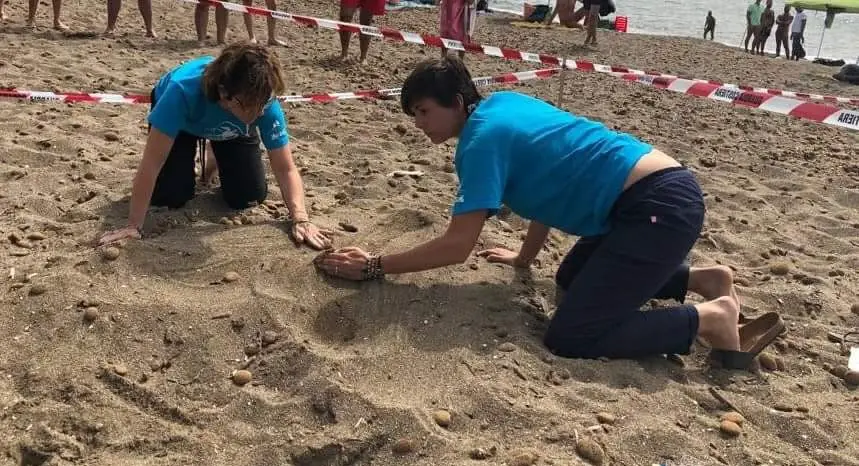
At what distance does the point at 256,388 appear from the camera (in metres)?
2.71

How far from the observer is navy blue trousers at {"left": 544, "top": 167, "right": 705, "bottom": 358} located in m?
2.93

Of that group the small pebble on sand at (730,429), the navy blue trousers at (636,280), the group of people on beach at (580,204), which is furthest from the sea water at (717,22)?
the small pebble on sand at (730,429)

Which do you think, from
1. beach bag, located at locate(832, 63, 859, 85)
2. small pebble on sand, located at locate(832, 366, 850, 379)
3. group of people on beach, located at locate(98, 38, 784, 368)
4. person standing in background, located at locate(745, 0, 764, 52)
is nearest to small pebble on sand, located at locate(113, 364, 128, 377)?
group of people on beach, located at locate(98, 38, 784, 368)

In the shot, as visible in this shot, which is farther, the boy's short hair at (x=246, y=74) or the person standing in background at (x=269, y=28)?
the person standing in background at (x=269, y=28)

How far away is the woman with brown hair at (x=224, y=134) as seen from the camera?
327cm

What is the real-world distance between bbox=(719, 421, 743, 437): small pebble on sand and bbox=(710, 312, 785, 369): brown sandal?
51 cm

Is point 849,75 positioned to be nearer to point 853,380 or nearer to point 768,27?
point 768,27

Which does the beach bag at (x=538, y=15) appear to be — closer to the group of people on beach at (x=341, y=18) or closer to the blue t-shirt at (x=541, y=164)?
the group of people on beach at (x=341, y=18)

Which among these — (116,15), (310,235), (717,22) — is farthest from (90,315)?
(717,22)

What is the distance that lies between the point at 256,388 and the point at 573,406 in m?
1.13

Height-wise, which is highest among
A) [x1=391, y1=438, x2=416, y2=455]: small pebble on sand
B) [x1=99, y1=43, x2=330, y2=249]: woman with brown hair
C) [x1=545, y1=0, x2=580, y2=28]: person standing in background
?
[x1=545, y1=0, x2=580, y2=28]: person standing in background

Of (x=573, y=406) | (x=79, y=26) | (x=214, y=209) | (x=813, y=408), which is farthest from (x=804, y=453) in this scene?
(x=79, y=26)

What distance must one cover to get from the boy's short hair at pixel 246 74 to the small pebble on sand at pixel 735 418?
226cm

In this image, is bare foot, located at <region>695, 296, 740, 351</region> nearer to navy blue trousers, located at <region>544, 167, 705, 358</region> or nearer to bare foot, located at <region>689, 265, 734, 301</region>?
navy blue trousers, located at <region>544, 167, 705, 358</region>
